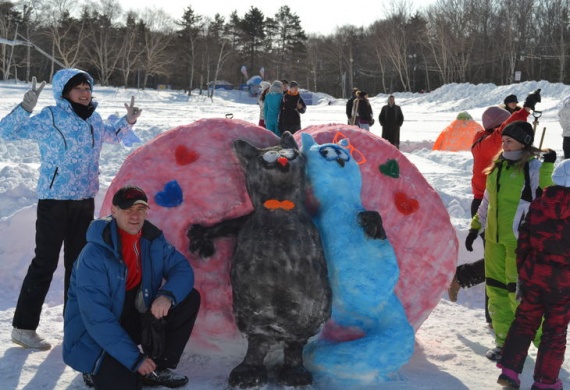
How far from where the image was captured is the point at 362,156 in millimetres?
3309

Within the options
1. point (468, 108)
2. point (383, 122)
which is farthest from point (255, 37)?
point (383, 122)

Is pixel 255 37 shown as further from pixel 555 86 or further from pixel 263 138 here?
pixel 263 138

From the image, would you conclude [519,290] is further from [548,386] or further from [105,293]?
[105,293]

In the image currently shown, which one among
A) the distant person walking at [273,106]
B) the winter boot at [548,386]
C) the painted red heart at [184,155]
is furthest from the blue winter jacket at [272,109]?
the winter boot at [548,386]

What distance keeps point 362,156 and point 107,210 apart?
152 cm

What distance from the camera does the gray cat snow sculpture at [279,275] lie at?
106 inches

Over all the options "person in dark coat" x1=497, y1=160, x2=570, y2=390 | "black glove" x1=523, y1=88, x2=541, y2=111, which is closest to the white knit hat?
"person in dark coat" x1=497, y1=160, x2=570, y2=390

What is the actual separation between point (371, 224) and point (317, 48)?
50936 millimetres


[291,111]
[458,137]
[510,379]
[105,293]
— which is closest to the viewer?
[105,293]

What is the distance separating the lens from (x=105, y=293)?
99.2 inches

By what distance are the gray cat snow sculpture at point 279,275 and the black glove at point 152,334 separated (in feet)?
1.28

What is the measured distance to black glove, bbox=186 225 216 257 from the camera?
3.02m

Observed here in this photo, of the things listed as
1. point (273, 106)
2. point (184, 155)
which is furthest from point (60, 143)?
point (273, 106)

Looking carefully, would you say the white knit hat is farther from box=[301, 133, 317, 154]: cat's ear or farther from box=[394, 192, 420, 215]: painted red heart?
box=[301, 133, 317, 154]: cat's ear
